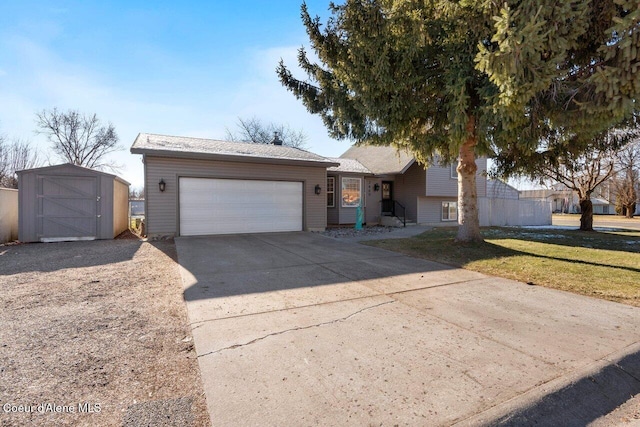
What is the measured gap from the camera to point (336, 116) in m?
8.84

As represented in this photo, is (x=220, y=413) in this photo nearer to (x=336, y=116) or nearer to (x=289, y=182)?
(x=336, y=116)

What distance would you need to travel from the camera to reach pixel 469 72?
6.29 meters

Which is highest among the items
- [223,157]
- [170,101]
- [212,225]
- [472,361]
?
[170,101]

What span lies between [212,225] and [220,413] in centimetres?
965

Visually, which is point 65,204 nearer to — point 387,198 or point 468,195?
point 468,195

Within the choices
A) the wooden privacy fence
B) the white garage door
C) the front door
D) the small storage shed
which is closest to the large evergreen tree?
the white garage door

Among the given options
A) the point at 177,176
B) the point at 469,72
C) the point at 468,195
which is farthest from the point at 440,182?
the point at 177,176

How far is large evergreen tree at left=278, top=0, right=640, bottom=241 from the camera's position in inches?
180

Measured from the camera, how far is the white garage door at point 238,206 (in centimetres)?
1071

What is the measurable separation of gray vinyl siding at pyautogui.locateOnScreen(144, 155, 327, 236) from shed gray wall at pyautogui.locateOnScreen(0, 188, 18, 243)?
404 cm

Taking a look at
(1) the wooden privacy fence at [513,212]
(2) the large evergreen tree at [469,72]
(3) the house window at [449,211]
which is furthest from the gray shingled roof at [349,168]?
(1) the wooden privacy fence at [513,212]

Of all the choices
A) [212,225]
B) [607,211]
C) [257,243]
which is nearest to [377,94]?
[257,243]

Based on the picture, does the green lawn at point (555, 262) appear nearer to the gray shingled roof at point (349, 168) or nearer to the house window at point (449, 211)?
the gray shingled roof at point (349, 168)

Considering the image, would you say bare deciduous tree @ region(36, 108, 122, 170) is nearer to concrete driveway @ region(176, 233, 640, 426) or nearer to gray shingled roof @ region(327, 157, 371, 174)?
gray shingled roof @ region(327, 157, 371, 174)
